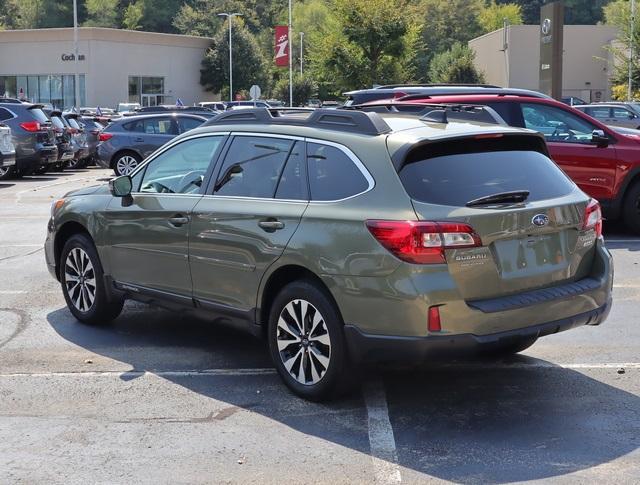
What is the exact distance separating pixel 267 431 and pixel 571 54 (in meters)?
66.1

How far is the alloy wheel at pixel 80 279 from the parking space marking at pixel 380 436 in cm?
277

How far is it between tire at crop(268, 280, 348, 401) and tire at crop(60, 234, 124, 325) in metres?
2.22

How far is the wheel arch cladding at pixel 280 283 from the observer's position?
5.70 m

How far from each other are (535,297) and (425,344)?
0.79 meters

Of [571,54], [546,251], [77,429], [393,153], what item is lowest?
[77,429]

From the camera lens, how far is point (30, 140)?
916 inches

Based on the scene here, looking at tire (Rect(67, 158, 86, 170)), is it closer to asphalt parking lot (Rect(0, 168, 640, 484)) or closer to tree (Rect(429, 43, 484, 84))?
asphalt parking lot (Rect(0, 168, 640, 484))

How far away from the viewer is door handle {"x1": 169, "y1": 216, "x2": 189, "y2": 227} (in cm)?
664

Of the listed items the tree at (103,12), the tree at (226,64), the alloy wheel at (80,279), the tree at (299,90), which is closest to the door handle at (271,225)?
the alloy wheel at (80,279)

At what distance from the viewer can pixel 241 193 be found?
6.34 metres

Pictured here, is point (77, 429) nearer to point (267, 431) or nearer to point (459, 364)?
point (267, 431)

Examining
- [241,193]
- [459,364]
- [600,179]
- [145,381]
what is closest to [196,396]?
[145,381]

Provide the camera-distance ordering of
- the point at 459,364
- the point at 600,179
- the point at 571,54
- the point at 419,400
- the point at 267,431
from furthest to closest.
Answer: the point at 571,54 < the point at 600,179 < the point at 459,364 < the point at 419,400 < the point at 267,431

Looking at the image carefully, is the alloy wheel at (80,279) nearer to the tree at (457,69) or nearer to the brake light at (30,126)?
the brake light at (30,126)
